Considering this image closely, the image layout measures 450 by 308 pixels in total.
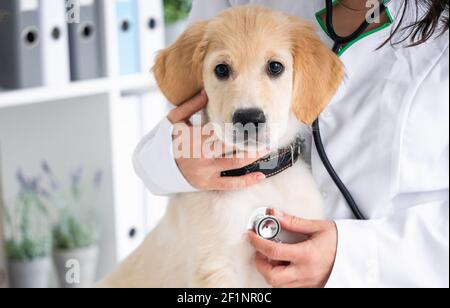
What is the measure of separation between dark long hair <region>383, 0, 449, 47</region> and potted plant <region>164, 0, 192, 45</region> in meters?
0.30

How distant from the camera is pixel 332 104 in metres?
0.85

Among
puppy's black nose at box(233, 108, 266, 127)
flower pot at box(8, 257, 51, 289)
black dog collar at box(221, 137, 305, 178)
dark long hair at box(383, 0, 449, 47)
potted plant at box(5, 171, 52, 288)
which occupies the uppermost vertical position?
dark long hair at box(383, 0, 449, 47)

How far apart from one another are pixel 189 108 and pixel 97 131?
282 mm

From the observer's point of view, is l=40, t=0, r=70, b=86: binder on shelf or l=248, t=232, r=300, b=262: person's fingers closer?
l=248, t=232, r=300, b=262: person's fingers

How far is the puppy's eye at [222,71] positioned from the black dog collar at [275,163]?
0.13 metres

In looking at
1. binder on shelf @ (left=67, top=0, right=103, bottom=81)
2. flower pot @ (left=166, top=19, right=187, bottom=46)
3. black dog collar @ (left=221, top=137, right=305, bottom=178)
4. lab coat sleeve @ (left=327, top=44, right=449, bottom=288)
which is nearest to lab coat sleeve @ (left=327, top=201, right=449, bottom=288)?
lab coat sleeve @ (left=327, top=44, right=449, bottom=288)

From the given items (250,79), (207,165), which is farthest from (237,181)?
(250,79)

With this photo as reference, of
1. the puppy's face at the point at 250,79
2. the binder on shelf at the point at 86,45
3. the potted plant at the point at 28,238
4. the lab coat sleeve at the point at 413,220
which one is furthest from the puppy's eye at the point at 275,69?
the potted plant at the point at 28,238

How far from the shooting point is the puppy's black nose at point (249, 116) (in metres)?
0.76

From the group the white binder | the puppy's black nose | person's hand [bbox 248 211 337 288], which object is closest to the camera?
the puppy's black nose

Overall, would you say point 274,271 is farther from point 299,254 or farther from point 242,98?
point 242,98

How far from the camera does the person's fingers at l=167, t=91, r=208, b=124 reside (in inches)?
31.8

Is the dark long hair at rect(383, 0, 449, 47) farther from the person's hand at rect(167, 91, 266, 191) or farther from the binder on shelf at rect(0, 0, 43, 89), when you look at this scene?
the binder on shelf at rect(0, 0, 43, 89)
